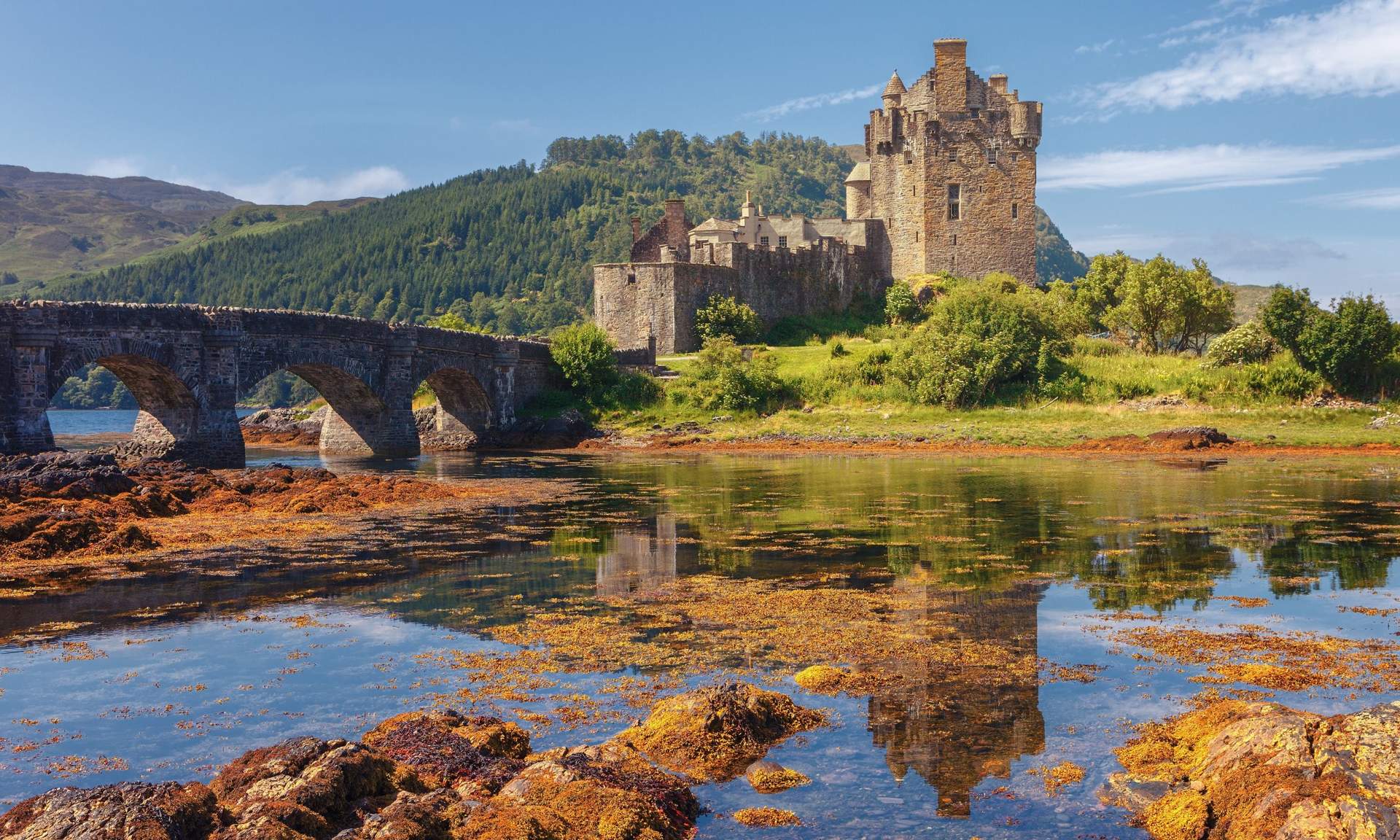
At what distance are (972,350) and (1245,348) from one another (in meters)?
11.7

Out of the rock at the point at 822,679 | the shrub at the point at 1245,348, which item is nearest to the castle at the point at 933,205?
the shrub at the point at 1245,348

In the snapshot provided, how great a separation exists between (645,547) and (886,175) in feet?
214

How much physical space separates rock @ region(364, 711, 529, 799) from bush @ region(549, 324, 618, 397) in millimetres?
50374

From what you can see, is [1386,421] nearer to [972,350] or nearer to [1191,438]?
[1191,438]

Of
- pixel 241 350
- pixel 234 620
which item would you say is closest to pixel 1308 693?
pixel 234 620

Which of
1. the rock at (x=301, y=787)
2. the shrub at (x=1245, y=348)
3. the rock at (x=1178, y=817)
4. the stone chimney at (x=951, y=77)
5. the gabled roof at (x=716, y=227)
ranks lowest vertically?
the rock at (x=1178, y=817)

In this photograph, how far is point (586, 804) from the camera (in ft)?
28.2

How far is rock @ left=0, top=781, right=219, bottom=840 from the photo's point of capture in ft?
24.6

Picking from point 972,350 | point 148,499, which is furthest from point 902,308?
point 148,499

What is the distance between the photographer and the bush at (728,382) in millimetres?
58219

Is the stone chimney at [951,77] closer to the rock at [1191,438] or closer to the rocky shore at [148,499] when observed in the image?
the rock at [1191,438]

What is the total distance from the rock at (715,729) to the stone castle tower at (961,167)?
7340cm

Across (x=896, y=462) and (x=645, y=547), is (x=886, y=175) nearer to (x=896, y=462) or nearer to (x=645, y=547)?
(x=896, y=462)

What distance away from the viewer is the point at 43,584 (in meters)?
18.1
